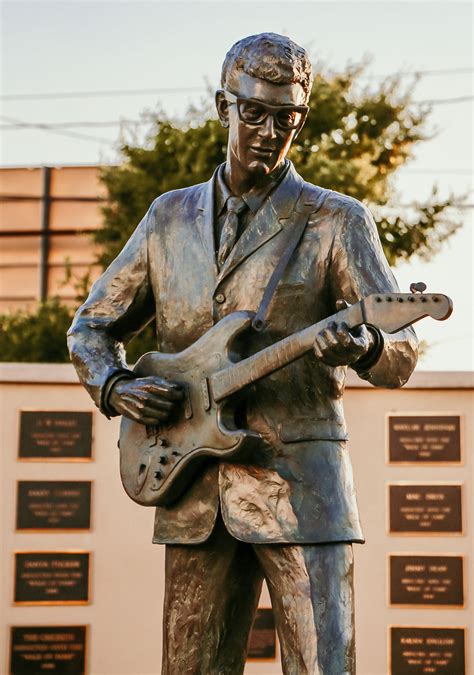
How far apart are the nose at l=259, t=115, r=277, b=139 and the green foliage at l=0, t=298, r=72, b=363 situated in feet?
44.9

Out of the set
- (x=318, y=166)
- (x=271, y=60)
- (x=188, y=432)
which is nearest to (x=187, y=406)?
(x=188, y=432)

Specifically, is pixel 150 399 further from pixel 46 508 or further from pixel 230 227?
pixel 46 508

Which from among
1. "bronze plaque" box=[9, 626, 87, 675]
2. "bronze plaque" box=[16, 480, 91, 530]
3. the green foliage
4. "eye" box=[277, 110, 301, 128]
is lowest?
"bronze plaque" box=[9, 626, 87, 675]

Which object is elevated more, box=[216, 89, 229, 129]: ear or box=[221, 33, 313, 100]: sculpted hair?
box=[221, 33, 313, 100]: sculpted hair

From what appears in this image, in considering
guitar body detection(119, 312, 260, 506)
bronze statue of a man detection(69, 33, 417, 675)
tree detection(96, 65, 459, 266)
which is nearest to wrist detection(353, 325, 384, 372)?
bronze statue of a man detection(69, 33, 417, 675)

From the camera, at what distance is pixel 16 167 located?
2306 centimetres

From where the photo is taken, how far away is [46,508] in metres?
9.32

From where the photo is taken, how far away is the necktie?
395cm

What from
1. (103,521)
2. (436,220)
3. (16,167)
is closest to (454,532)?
(103,521)

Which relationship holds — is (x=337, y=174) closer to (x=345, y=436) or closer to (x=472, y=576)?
(x=472, y=576)

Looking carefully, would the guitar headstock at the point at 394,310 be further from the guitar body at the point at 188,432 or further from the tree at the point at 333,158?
the tree at the point at 333,158

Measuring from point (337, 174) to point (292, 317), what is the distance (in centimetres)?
1342

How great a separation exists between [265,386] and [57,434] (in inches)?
226

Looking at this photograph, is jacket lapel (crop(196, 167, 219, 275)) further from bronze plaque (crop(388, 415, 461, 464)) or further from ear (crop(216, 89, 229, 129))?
bronze plaque (crop(388, 415, 461, 464))
